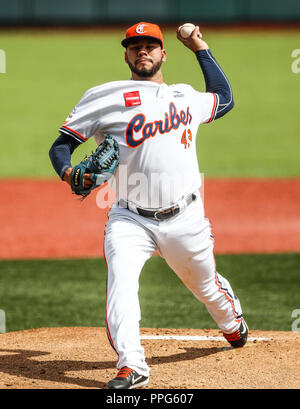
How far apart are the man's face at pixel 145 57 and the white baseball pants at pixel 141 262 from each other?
0.79 metres

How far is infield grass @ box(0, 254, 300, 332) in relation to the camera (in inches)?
250

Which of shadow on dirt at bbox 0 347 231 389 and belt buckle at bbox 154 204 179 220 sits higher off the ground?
belt buckle at bbox 154 204 179 220

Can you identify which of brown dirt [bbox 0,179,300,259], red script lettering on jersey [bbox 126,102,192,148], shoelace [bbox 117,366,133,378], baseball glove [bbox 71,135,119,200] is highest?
red script lettering on jersey [bbox 126,102,192,148]

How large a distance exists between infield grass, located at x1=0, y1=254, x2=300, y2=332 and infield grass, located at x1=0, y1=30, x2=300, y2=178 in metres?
5.38

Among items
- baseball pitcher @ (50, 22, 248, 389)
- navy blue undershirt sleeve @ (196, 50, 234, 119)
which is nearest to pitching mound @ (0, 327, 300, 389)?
baseball pitcher @ (50, 22, 248, 389)

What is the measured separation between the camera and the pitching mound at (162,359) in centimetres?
440

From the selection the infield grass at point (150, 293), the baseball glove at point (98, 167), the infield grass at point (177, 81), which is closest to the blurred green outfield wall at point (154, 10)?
the infield grass at point (177, 81)

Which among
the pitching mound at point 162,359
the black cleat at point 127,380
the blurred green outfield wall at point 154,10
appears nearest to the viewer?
the black cleat at point 127,380

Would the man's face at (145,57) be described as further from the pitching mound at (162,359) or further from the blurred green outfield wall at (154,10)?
the blurred green outfield wall at (154,10)

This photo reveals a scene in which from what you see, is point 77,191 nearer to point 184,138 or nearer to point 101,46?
point 184,138

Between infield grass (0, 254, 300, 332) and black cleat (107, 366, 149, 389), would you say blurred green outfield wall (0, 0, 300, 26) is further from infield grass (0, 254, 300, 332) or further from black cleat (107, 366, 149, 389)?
black cleat (107, 366, 149, 389)

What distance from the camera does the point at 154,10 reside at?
2772cm

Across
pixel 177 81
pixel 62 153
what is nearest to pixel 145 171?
pixel 62 153

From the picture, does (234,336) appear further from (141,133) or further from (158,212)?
(141,133)
